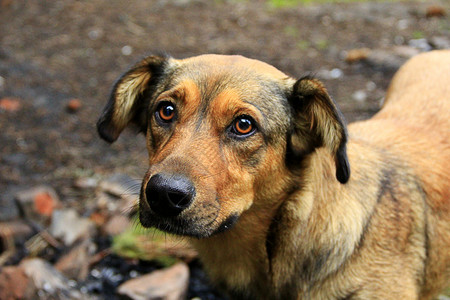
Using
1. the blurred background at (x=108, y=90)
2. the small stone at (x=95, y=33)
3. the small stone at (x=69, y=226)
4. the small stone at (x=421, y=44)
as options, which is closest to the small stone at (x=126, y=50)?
the blurred background at (x=108, y=90)

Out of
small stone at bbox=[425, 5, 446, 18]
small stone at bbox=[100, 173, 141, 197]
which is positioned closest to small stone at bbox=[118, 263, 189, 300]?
small stone at bbox=[100, 173, 141, 197]

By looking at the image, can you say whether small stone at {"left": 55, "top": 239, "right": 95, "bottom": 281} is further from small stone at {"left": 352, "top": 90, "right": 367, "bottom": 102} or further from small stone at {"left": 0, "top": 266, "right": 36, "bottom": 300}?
small stone at {"left": 352, "top": 90, "right": 367, "bottom": 102}

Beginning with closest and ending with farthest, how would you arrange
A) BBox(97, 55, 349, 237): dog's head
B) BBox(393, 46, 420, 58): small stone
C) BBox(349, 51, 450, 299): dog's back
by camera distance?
BBox(97, 55, 349, 237): dog's head, BBox(349, 51, 450, 299): dog's back, BBox(393, 46, 420, 58): small stone

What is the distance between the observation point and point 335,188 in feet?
10.5

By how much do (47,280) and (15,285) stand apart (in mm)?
341

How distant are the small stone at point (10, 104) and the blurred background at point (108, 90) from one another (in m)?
0.02

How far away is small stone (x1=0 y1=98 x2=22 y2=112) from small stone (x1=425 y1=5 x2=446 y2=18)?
6.73 meters

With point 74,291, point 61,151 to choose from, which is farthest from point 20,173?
point 74,291

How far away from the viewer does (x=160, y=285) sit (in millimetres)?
3955

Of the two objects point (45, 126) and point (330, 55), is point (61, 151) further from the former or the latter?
point (330, 55)

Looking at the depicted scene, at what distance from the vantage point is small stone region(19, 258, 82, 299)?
12.8ft

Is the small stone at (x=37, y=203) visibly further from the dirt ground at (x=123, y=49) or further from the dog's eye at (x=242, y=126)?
the dog's eye at (x=242, y=126)

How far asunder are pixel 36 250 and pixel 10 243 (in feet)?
0.73

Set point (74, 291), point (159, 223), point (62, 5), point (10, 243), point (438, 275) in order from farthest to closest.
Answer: point (62, 5) → point (10, 243) → point (74, 291) → point (438, 275) → point (159, 223)
